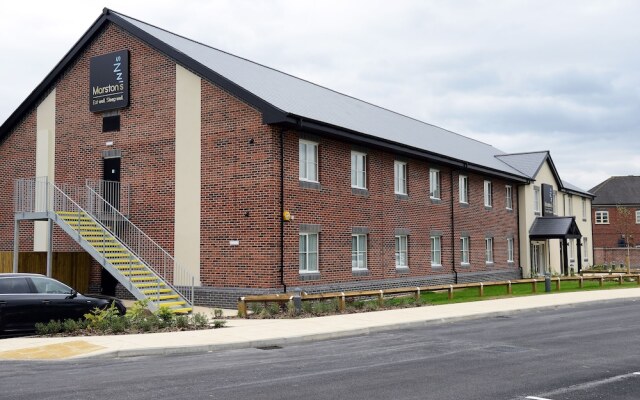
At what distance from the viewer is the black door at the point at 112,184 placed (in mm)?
23469

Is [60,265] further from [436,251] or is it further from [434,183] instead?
[434,183]

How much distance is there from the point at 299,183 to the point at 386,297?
6397 millimetres

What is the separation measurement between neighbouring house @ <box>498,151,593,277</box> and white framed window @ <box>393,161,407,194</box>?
1343cm

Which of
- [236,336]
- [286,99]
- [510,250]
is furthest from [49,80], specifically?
[510,250]

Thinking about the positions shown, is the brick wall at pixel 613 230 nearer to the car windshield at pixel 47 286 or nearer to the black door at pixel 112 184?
the black door at pixel 112 184

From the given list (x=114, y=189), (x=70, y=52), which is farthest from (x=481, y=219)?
(x=70, y=52)

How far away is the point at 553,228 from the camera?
1510 inches

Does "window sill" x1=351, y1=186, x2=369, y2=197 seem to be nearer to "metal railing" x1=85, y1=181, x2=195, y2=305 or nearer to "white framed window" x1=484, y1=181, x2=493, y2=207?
"metal railing" x1=85, y1=181, x2=195, y2=305

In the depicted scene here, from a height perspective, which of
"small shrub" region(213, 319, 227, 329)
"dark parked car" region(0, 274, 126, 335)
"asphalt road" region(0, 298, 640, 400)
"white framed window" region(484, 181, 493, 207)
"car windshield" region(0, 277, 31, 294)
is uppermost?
"white framed window" region(484, 181, 493, 207)

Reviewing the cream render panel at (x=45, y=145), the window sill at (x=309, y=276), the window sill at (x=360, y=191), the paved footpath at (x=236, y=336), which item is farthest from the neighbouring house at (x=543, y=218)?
the cream render panel at (x=45, y=145)

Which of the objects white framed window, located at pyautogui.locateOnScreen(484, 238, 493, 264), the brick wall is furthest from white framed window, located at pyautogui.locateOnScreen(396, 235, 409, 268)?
the brick wall

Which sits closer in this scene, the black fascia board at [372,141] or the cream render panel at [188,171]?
the black fascia board at [372,141]

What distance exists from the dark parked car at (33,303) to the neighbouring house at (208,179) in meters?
3.16

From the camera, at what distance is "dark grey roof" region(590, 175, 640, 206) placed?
7469cm
